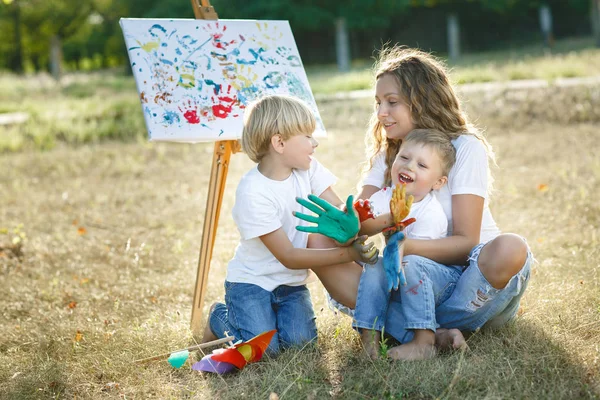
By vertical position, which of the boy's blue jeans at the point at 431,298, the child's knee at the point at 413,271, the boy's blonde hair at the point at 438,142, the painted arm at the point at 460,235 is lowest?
the boy's blue jeans at the point at 431,298

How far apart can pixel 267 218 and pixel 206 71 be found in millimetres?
828

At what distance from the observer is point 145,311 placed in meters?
3.12

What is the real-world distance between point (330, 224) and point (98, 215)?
10.3ft

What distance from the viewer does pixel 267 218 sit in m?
2.39

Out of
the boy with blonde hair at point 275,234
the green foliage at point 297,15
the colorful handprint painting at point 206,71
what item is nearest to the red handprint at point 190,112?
the colorful handprint painting at point 206,71

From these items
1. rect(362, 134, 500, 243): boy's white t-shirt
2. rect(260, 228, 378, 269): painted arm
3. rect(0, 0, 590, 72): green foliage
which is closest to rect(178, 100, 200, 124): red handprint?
rect(260, 228, 378, 269): painted arm

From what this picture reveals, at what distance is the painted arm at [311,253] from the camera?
225 cm

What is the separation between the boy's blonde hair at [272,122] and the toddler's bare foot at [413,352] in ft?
2.71

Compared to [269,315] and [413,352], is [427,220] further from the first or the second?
[269,315]

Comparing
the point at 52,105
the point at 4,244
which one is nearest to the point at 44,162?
the point at 4,244

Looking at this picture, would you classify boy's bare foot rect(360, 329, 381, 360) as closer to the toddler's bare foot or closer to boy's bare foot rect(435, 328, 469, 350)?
the toddler's bare foot

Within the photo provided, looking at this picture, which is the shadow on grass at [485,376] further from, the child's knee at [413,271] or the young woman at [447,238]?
the child's knee at [413,271]

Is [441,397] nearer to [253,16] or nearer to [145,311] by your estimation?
[145,311]

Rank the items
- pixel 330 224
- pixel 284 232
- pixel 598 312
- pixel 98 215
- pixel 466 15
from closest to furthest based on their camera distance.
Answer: pixel 330 224
pixel 284 232
pixel 598 312
pixel 98 215
pixel 466 15
